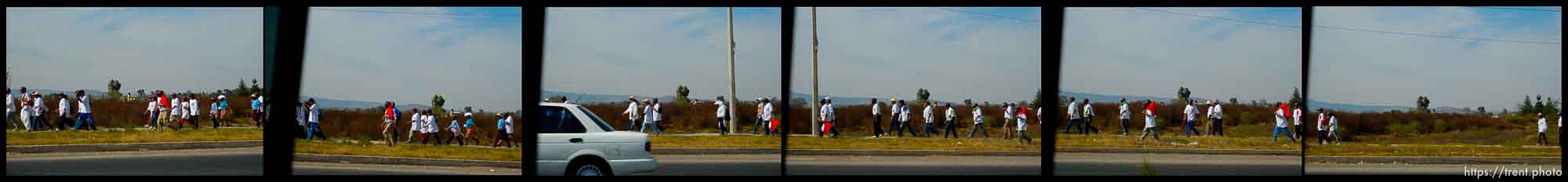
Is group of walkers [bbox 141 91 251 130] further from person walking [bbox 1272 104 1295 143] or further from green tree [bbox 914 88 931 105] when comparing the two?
person walking [bbox 1272 104 1295 143]

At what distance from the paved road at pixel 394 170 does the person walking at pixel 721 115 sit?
1187 mm

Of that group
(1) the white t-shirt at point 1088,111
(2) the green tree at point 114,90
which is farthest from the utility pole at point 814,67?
(2) the green tree at point 114,90

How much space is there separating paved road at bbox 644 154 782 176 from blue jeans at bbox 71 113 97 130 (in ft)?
10.7

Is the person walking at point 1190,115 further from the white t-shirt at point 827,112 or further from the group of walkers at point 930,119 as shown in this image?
the white t-shirt at point 827,112

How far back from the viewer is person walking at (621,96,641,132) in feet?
24.4

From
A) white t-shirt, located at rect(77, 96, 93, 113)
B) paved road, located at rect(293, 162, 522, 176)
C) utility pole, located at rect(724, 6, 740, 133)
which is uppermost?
utility pole, located at rect(724, 6, 740, 133)

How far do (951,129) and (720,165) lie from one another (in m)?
1.41

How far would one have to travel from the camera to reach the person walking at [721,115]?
7730 millimetres

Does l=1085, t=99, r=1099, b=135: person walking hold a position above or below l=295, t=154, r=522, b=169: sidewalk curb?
above

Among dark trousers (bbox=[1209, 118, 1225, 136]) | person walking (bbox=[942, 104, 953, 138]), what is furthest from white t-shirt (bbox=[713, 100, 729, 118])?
dark trousers (bbox=[1209, 118, 1225, 136])

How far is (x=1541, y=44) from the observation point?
24.8 ft

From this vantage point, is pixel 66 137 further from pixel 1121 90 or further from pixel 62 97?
pixel 1121 90
